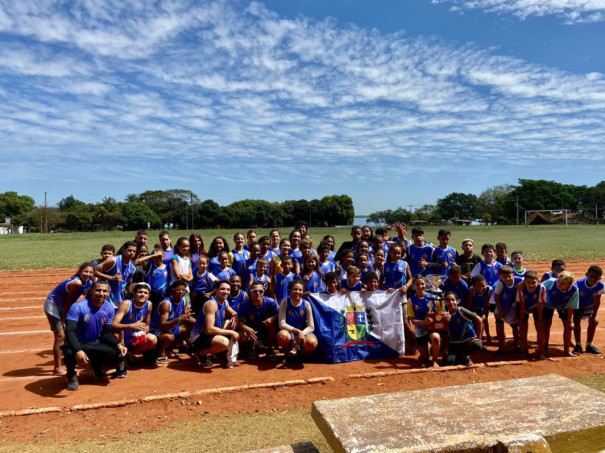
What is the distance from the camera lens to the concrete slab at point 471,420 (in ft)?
7.51

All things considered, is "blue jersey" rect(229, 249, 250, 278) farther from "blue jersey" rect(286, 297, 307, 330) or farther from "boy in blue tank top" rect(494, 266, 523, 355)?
"boy in blue tank top" rect(494, 266, 523, 355)

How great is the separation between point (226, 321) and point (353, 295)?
205 centimetres

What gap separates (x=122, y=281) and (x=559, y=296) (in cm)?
691

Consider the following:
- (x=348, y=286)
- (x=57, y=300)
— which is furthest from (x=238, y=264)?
(x=57, y=300)

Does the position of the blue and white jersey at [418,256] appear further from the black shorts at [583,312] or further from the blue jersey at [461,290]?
the black shorts at [583,312]

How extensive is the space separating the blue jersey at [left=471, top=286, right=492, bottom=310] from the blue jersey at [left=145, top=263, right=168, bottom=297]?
5071mm

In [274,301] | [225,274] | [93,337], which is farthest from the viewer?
[225,274]

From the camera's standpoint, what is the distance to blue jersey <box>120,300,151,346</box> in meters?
6.13

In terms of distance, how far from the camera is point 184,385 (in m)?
5.56

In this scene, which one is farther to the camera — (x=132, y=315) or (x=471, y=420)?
(x=132, y=315)

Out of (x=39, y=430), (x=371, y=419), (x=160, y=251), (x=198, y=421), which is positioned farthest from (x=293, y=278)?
(x=371, y=419)

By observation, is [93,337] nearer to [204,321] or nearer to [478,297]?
[204,321]

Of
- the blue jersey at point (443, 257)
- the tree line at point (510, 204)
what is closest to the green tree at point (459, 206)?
the tree line at point (510, 204)

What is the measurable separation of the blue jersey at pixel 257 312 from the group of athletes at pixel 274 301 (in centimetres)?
2
